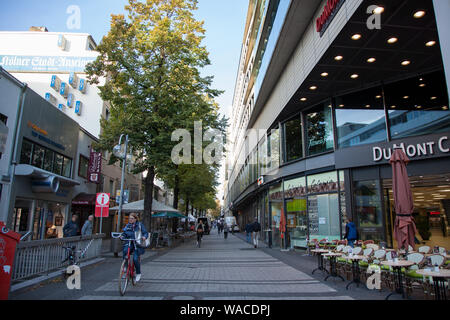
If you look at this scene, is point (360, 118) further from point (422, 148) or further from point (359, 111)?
point (422, 148)

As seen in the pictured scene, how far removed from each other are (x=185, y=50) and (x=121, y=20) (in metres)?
4.19

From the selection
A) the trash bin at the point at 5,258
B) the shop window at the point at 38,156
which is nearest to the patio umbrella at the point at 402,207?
the trash bin at the point at 5,258

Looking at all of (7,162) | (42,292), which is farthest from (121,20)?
(42,292)

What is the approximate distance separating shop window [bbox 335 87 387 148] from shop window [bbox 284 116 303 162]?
315 cm

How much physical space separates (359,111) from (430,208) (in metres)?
5.22

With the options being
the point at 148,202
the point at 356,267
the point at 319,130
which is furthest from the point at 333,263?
the point at 148,202

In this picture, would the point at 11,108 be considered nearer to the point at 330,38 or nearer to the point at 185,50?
the point at 185,50

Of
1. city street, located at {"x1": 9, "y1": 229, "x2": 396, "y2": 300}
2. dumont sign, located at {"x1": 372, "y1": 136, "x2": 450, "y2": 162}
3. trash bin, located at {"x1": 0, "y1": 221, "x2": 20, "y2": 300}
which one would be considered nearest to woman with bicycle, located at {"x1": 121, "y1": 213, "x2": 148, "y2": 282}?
city street, located at {"x1": 9, "y1": 229, "x2": 396, "y2": 300}

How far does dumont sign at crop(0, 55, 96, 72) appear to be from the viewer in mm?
30031

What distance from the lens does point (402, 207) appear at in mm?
7816

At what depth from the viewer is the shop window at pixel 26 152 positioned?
48.5 ft

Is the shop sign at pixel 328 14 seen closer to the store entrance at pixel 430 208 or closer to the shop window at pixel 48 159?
the store entrance at pixel 430 208

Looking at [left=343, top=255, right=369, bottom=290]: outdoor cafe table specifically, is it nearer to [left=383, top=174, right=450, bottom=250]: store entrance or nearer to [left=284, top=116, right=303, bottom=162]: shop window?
[left=383, top=174, right=450, bottom=250]: store entrance

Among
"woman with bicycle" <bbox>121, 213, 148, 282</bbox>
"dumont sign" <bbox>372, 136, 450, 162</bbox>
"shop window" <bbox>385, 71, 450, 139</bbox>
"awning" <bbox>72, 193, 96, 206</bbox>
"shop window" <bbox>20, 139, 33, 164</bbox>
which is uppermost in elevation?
"shop window" <bbox>385, 71, 450, 139</bbox>
